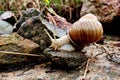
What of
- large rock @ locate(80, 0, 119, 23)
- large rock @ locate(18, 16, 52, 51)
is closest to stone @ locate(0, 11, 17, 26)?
large rock @ locate(18, 16, 52, 51)

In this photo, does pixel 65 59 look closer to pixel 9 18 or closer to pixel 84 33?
pixel 84 33

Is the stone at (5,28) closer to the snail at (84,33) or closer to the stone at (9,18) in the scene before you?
the stone at (9,18)

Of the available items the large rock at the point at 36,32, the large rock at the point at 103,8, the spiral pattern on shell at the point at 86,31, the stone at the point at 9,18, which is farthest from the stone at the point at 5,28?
the large rock at the point at 103,8

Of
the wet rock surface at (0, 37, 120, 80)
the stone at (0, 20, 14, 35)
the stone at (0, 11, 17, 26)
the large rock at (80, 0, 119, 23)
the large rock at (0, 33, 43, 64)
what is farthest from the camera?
the large rock at (80, 0, 119, 23)

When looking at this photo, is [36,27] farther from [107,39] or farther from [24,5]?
[24,5]

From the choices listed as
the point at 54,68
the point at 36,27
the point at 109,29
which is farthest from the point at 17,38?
the point at 109,29

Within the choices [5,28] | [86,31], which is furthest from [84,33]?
[5,28]

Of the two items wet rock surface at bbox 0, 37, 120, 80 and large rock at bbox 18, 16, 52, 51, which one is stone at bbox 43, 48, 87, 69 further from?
large rock at bbox 18, 16, 52, 51

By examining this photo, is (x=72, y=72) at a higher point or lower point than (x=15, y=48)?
lower
